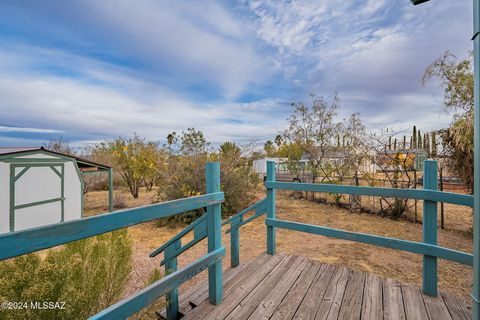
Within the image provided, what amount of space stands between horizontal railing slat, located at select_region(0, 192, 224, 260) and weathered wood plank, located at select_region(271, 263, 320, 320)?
4.25ft

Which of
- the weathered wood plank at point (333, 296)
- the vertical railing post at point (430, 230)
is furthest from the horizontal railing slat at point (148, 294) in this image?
the vertical railing post at point (430, 230)

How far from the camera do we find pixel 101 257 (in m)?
1.99

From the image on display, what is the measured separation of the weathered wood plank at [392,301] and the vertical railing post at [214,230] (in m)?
1.38

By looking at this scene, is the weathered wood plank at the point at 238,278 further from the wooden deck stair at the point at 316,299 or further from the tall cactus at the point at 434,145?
the tall cactus at the point at 434,145

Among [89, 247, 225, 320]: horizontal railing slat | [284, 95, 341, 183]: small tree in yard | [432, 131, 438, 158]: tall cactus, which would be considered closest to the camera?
[89, 247, 225, 320]: horizontal railing slat

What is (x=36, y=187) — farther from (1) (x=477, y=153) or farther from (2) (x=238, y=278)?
(1) (x=477, y=153)

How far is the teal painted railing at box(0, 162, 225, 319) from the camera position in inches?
29.4

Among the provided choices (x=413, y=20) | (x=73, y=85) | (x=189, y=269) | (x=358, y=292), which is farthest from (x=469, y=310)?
(x=73, y=85)

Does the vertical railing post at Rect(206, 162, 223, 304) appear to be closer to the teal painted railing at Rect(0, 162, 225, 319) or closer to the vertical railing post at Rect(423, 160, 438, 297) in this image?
the teal painted railing at Rect(0, 162, 225, 319)

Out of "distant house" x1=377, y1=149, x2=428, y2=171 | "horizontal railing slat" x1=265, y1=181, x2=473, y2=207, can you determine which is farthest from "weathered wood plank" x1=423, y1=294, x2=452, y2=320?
"distant house" x1=377, y1=149, x2=428, y2=171

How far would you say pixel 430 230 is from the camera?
2006 millimetres

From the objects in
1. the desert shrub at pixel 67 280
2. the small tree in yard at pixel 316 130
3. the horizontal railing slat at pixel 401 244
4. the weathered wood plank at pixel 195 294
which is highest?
the small tree in yard at pixel 316 130


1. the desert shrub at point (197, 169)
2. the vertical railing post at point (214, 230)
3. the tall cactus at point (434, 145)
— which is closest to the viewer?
the vertical railing post at point (214, 230)

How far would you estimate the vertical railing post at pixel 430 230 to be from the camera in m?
1.99
